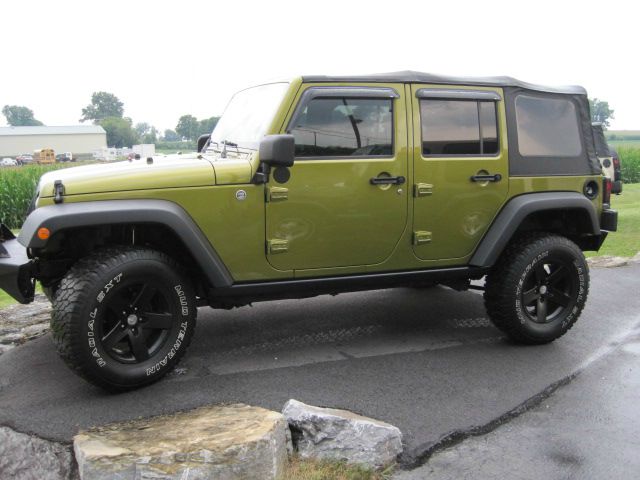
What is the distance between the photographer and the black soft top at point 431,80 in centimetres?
435

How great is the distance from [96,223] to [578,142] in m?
3.85

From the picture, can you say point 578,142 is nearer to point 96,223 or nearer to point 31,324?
point 96,223

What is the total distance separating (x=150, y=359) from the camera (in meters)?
3.88

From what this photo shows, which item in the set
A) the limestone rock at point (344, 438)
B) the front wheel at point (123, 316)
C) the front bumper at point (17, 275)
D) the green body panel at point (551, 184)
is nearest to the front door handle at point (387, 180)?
the green body panel at point (551, 184)

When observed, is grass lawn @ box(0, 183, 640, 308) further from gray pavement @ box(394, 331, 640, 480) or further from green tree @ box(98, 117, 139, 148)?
green tree @ box(98, 117, 139, 148)

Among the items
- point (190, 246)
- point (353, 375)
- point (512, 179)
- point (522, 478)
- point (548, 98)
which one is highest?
point (548, 98)

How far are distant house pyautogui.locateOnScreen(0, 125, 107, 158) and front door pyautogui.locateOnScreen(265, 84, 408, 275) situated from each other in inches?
2178

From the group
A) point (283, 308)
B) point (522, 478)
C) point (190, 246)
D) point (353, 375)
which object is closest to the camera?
point (522, 478)

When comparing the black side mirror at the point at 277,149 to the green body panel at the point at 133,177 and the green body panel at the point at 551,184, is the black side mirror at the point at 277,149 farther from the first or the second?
the green body panel at the point at 551,184

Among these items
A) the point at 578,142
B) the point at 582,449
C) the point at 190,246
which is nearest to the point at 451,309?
the point at 578,142

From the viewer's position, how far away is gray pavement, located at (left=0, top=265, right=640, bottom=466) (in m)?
3.71

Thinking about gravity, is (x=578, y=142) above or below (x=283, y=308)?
above

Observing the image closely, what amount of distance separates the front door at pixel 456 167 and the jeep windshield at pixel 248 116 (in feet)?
3.37

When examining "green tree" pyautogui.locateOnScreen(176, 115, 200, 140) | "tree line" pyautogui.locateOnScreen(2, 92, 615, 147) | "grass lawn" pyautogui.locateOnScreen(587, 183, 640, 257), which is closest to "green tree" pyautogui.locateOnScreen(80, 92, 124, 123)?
"tree line" pyautogui.locateOnScreen(2, 92, 615, 147)
